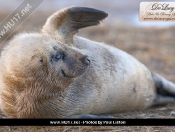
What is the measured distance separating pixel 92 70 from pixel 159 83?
1205 millimetres

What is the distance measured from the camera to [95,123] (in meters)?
4.05

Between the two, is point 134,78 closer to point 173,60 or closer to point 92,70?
point 92,70

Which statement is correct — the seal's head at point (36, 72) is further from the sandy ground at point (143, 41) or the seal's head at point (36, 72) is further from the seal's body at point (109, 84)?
the sandy ground at point (143, 41)

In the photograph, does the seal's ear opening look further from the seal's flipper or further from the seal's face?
the seal's flipper

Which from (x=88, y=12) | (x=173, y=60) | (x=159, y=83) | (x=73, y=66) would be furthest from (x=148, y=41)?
(x=73, y=66)

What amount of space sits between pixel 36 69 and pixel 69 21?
100 cm

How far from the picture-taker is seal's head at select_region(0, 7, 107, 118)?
4020mm

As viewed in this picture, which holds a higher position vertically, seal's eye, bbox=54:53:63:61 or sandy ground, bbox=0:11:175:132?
sandy ground, bbox=0:11:175:132

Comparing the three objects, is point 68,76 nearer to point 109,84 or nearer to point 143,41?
point 109,84

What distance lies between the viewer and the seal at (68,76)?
4.05 metres

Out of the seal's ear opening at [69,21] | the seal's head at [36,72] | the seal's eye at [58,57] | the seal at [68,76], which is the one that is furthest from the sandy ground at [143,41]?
the seal's eye at [58,57]

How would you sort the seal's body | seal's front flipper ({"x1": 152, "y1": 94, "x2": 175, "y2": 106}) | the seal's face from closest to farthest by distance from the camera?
the seal's face < the seal's body < seal's front flipper ({"x1": 152, "y1": 94, "x2": 175, "y2": 106})

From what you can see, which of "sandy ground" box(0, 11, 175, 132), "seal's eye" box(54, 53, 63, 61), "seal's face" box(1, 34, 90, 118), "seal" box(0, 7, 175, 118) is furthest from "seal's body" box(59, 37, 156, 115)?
"seal's eye" box(54, 53, 63, 61)

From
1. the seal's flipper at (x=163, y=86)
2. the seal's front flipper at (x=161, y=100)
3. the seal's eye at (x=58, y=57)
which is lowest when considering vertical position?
the seal's front flipper at (x=161, y=100)
